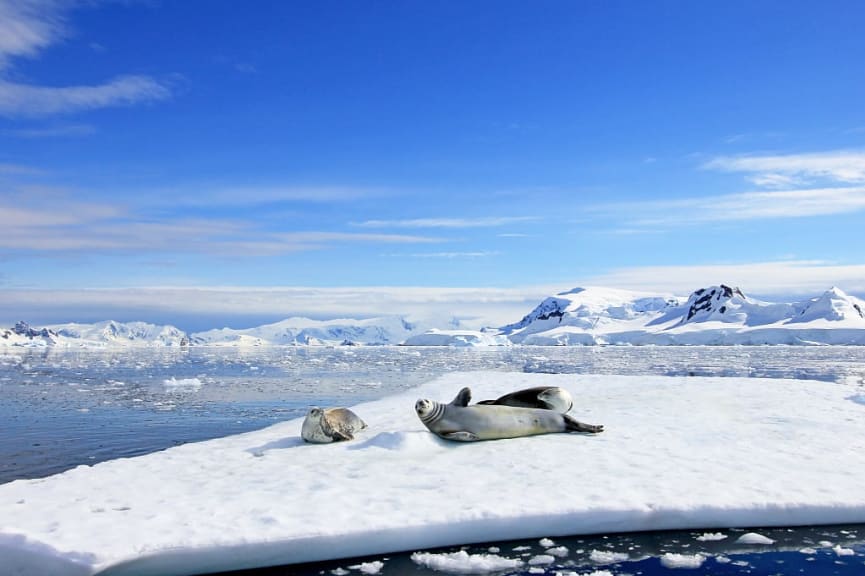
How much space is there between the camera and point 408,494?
567cm

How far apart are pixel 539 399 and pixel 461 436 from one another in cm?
161

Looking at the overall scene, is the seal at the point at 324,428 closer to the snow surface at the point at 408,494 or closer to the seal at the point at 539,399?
the snow surface at the point at 408,494

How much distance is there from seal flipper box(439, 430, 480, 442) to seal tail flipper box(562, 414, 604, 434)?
1.21 m

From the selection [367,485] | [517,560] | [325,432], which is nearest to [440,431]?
[325,432]

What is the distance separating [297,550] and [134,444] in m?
5.89

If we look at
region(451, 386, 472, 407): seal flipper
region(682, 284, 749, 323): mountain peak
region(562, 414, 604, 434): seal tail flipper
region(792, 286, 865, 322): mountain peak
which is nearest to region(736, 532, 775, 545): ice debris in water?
region(562, 414, 604, 434): seal tail flipper

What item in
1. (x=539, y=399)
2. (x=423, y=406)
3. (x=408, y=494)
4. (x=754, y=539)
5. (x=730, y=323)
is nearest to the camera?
(x=754, y=539)

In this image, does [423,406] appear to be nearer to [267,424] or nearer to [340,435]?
[340,435]

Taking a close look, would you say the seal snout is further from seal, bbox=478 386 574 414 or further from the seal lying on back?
seal, bbox=478 386 574 414

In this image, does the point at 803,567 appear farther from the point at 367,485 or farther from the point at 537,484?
the point at 367,485

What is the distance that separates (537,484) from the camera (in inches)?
235

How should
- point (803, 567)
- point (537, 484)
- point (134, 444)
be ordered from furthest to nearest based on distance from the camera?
point (134, 444), point (537, 484), point (803, 567)

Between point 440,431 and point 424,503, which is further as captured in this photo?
point 440,431

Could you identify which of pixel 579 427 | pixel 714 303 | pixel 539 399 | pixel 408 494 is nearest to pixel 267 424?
pixel 539 399
